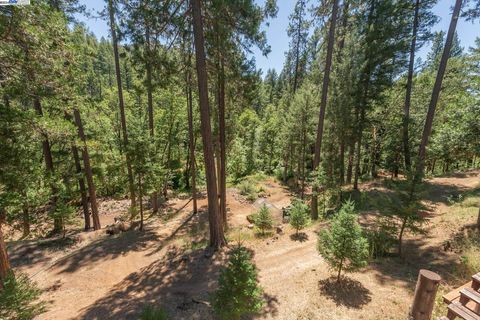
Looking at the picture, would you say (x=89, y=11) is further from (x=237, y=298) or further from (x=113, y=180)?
(x=113, y=180)

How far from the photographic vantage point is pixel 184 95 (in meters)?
14.9

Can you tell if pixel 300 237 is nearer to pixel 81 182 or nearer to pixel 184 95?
pixel 184 95

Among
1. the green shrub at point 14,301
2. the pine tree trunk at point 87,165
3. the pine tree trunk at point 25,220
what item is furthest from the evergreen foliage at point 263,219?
the pine tree trunk at point 25,220

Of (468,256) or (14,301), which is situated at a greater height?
(14,301)

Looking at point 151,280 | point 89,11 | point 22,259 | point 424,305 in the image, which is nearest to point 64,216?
point 22,259

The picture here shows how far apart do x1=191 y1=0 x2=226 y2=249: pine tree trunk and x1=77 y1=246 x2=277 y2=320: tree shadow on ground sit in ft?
2.96

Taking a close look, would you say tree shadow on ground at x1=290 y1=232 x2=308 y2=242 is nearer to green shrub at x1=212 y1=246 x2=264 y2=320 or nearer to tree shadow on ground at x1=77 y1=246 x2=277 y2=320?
tree shadow on ground at x1=77 y1=246 x2=277 y2=320

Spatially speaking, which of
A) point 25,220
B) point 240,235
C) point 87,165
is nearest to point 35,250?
point 25,220

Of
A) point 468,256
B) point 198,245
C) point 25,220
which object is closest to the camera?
point 468,256

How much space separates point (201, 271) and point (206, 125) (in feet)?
16.3

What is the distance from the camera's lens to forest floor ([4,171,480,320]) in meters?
5.61

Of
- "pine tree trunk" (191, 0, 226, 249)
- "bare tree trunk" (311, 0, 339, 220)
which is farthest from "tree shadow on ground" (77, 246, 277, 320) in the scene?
"bare tree trunk" (311, 0, 339, 220)

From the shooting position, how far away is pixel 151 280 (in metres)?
7.96

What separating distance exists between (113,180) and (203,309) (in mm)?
20035
